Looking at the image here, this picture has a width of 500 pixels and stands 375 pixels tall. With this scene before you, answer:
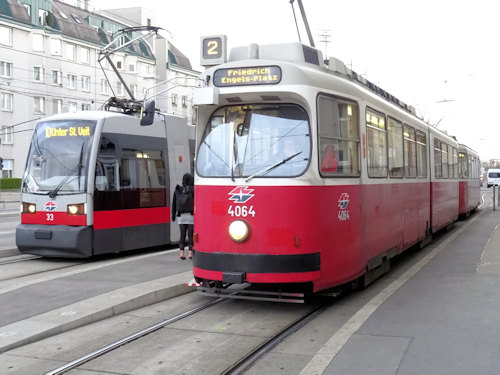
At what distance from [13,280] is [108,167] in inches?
117

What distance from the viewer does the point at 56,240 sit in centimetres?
1115

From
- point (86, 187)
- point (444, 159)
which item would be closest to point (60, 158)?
point (86, 187)

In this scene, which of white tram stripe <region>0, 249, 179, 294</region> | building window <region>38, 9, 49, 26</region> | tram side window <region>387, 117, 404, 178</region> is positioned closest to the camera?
white tram stripe <region>0, 249, 179, 294</region>

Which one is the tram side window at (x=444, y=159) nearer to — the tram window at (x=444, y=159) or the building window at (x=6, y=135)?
the tram window at (x=444, y=159)

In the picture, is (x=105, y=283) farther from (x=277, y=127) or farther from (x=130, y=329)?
(x=277, y=127)

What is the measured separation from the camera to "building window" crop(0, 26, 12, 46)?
44844 millimetres

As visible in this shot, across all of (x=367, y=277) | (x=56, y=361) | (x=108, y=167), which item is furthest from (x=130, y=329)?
(x=108, y=167)

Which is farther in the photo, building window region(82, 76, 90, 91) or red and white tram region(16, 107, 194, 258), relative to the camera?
building window region(82, 76, 90, 91)

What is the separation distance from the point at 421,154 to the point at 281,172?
21.5 feet

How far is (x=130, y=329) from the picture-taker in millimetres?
6602

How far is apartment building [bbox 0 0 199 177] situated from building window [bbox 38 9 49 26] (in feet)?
0.16

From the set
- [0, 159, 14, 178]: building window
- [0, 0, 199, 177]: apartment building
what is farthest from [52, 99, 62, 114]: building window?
[0, 159, 14, 178]: building window

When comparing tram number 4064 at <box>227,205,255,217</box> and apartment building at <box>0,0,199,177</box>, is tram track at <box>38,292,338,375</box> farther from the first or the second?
apartment building at <box>0,0,199,177</box>

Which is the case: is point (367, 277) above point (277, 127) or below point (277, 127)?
below
